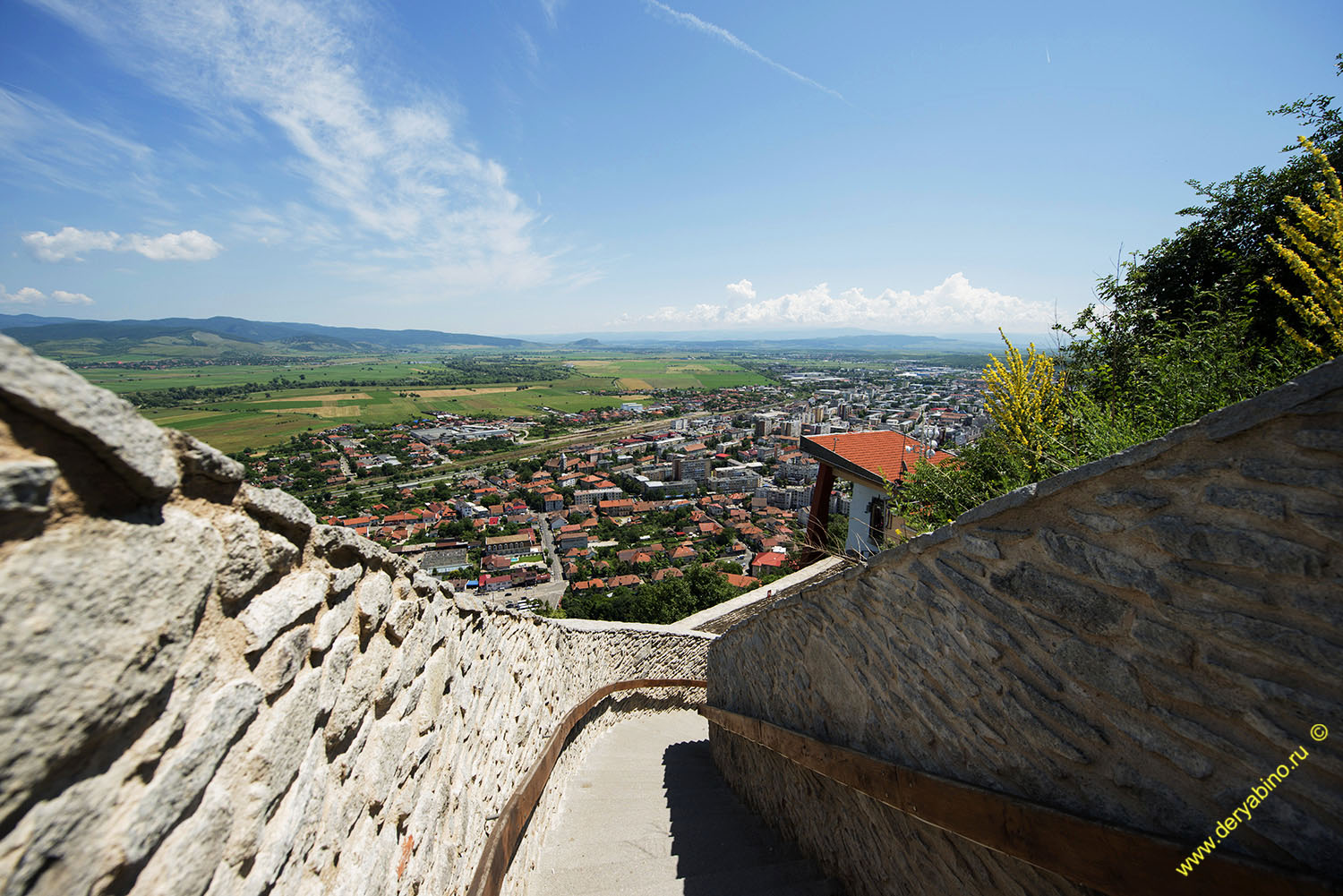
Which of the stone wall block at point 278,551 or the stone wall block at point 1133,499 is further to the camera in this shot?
the stone wall block at point 1133,499

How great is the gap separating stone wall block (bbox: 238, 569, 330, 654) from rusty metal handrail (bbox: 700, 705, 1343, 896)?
2081 mm

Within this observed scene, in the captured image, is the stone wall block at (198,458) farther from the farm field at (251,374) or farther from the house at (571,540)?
the house at (571,540)

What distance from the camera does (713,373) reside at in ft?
468

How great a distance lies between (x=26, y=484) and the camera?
2.41 ft

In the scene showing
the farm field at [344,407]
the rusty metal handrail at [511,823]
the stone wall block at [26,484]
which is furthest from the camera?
the farm field at [344,407]

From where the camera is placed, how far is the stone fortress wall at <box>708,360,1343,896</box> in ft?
3.97

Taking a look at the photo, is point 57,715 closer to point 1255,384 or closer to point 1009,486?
point 1009,486

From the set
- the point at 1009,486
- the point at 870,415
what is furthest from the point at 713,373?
the point at 1009,486

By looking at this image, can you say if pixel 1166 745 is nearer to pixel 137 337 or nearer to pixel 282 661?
pixel 282 661

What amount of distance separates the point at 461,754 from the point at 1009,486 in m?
4.00

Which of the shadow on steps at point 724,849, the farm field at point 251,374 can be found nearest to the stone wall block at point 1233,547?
the shadow on steps at point 724,849

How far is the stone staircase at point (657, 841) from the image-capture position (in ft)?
9.65

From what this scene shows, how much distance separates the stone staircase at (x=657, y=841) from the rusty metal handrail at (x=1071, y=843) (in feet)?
3.89

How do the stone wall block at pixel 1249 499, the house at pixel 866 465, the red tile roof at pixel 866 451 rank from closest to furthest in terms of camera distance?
the stone wall block at pixel 1249 499, the house at pixel 866 465, the red tile roof at pixel 866 451
